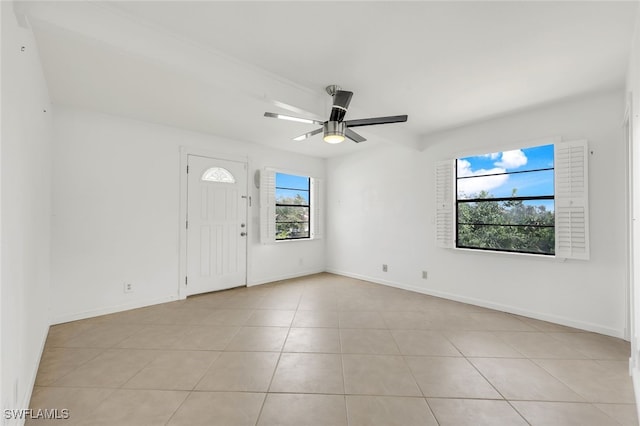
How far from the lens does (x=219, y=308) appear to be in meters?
3.60

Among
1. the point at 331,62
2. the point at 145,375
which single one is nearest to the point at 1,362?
the point at 145,375

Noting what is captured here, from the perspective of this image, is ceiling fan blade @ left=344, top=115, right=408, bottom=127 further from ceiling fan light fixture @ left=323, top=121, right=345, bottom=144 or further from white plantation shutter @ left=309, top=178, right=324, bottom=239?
white plantation shutter @ left=309, top=178, right=324, bottom=239

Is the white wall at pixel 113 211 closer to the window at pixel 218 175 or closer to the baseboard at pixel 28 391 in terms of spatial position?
the window at pixel 218 175

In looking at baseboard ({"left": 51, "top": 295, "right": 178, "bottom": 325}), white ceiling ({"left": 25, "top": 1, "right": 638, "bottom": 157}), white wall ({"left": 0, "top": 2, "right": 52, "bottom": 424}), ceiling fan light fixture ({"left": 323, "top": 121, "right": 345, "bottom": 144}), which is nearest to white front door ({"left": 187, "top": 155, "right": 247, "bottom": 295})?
baseboard ({"left": 51, "top": 295, "right": 178, "bottom": 325})

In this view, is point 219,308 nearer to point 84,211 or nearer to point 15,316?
point 84,211

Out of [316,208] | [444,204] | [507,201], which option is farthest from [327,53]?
[316,208]

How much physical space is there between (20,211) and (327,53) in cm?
229

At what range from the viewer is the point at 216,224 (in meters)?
4.33

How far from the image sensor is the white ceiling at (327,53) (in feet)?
5.72

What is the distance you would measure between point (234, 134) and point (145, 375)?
3.27 meters

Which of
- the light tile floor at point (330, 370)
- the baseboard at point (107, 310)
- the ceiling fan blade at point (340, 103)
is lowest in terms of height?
the light tile floor at point (330, 370)

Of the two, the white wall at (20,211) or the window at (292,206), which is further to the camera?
the window at (292,206)

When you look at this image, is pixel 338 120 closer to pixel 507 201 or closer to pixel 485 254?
pixel 507 201

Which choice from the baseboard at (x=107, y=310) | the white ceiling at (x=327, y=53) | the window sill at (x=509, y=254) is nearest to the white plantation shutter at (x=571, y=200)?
the window sill at (x=509, y=254)
